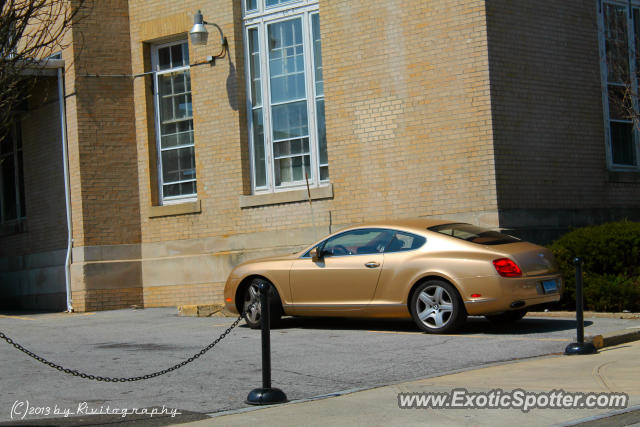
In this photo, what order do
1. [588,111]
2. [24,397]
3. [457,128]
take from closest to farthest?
[24,397] < [457,128] < [588,111]

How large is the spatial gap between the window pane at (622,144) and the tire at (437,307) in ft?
23.1

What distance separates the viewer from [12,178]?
19656 mm

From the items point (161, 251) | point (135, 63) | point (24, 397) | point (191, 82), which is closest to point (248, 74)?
point (191, 82)

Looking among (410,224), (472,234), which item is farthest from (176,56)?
(472,234)

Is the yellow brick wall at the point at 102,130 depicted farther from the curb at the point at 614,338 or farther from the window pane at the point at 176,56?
the curb at the point at 614,338

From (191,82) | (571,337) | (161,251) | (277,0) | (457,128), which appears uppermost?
(277,0)

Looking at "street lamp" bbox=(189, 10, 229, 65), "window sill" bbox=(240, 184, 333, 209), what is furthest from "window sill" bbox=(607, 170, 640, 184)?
"street lamp" bbox=(189, 10, 229, 65)

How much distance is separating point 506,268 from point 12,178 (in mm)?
12977

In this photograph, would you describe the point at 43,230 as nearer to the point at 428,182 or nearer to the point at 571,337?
the point at 428,182

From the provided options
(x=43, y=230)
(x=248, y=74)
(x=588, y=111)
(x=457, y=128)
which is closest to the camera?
(x=457, y=128)

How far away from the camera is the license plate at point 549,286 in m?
10.7

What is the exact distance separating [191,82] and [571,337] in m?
9.65

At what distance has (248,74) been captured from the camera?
16781 millimetres

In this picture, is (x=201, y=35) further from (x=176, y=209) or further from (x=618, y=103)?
(x=618, y=103)
